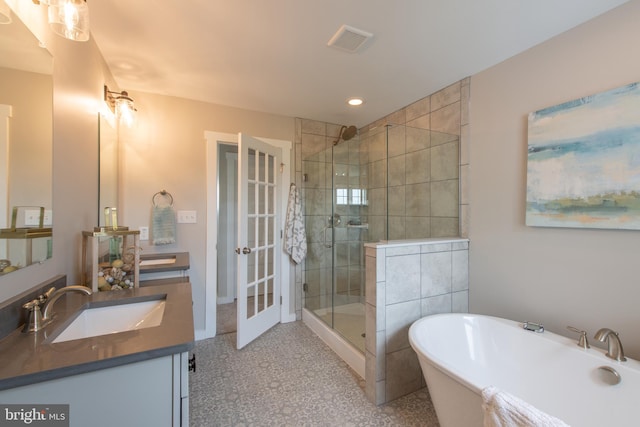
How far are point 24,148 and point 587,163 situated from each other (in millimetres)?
2628

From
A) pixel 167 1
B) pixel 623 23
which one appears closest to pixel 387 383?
pixel 623 23

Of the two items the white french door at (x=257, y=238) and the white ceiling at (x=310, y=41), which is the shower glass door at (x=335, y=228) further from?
the white ceiling at (x=310, y=41)

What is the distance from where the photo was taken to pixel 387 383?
1838 millimetres

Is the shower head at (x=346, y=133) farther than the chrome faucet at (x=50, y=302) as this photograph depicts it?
Yes

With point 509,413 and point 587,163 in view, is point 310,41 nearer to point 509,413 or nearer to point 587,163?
point 587,163

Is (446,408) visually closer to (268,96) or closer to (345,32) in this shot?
(345,32)

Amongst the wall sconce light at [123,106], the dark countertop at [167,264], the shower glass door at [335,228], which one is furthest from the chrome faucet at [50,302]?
the shower glass door at [335,228]

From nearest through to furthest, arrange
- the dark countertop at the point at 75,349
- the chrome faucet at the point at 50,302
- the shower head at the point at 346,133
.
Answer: the dark countertop at the point at 75,349, the chrome faucet at the point at 50,302, the shower head at the point at 346,133

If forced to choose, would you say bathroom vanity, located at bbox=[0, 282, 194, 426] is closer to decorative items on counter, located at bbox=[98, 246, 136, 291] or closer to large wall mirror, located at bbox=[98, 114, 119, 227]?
decorative items on counter, located at bbox=[98, 246, 136, 291]

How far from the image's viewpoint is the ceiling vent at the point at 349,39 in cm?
160

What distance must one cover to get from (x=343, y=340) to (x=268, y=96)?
7.62 ft

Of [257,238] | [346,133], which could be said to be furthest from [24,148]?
[346,133]

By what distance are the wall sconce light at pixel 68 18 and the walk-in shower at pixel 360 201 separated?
1876mm

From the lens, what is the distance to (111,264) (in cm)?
168
